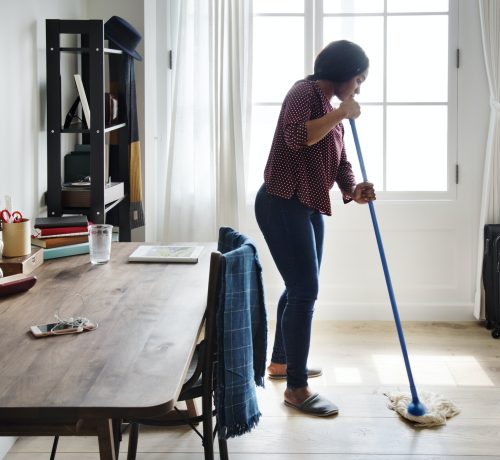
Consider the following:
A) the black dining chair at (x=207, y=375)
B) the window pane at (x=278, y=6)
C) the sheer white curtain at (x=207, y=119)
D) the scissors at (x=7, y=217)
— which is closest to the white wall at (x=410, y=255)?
the sheer white curtain at (x=207, y=119)

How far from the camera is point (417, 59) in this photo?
4.26 m

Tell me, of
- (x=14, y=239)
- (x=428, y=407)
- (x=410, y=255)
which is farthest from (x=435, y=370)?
(x=14, y=239)

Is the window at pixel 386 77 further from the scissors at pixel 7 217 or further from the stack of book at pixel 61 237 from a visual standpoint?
the scissors at pixel 7 217

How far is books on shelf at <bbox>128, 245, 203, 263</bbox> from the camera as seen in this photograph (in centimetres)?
269

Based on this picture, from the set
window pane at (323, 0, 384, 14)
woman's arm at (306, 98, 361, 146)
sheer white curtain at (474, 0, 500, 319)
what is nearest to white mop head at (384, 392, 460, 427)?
woman's arm at (306, 98, 361, 146)

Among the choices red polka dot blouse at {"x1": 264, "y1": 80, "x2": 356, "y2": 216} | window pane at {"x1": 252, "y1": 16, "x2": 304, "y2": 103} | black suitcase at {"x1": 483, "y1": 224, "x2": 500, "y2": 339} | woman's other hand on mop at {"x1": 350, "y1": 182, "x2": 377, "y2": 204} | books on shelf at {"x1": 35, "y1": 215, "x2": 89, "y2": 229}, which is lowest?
black suitcase at {"x1": 483, "y1": 224, "x2": 500, "y2": 339}

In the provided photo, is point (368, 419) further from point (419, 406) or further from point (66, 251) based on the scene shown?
point (66, 251)

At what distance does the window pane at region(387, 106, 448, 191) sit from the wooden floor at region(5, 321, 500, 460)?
2.68 ft

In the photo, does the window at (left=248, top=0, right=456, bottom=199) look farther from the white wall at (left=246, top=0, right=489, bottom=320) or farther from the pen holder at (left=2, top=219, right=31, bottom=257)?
the pen holder at (left=2, top=219, right=31, bottom=257)

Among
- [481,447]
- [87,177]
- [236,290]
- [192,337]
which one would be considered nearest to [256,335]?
[236,290]

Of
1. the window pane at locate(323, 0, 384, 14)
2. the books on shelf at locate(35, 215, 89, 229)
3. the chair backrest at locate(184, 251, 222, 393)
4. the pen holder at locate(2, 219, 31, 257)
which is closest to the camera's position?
the chair backrest at locate(184, 251, 222, 393)

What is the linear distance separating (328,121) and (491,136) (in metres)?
1.65

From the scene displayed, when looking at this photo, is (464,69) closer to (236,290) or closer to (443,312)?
(443,312)

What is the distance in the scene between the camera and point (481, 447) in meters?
2.82
